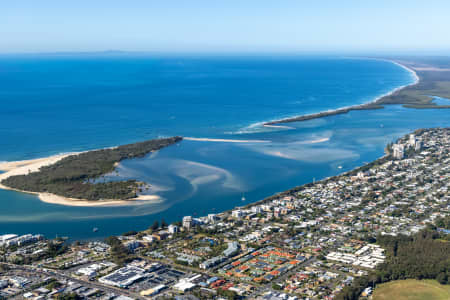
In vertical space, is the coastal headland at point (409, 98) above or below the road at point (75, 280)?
above

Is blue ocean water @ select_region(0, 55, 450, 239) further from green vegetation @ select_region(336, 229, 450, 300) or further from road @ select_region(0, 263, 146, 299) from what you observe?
green vegetation @ select_region(336, 229, 450, 300)

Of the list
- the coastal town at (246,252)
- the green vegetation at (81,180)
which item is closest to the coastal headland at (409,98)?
the green vegetation at (81,180)

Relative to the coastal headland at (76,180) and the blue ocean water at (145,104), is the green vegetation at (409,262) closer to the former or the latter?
the coastal headland at (76,180)

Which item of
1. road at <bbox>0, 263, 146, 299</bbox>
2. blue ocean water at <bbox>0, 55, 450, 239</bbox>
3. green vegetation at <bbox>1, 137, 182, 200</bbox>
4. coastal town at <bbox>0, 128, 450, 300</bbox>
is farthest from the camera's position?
green vegetation at <bbox>1, 137, 182, 200</bbox>

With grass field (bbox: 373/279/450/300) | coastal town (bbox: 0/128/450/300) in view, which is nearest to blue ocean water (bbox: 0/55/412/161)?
coastal town (bbox: 0/128/450/300)

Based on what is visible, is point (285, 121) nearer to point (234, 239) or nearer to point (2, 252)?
point (234, 239)

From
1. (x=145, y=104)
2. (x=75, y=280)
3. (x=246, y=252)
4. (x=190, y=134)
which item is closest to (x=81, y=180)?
(x=75, y=280)
